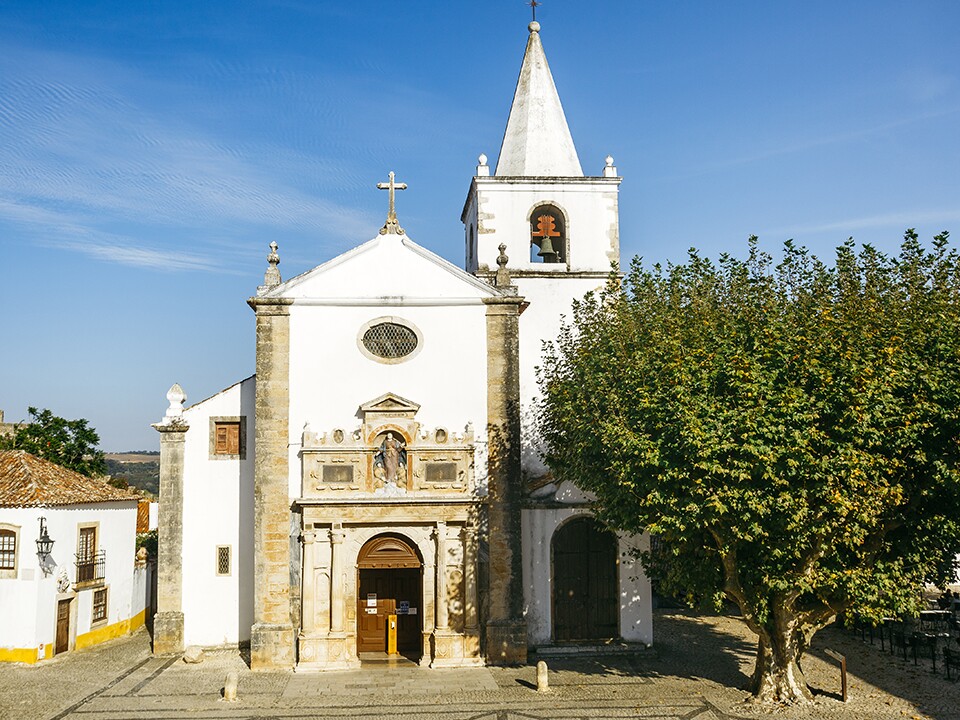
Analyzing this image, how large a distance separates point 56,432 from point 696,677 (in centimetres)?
2594

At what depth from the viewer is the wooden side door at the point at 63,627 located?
963 inches

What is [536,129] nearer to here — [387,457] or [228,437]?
[387,457]

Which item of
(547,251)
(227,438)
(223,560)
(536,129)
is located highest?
(536,129)

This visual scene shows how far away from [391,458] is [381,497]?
107 centimetres

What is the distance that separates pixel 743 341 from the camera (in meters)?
18.0

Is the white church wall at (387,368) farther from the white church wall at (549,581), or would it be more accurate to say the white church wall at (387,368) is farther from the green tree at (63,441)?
the green tree at (63,441)

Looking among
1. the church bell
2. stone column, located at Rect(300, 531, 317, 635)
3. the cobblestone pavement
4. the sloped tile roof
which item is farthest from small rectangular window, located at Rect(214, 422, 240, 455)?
the church bell

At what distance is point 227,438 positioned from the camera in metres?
25.0

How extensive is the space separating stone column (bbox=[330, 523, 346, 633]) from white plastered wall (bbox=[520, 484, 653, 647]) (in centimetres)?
488

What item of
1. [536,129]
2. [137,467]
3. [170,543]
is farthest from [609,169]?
[137,467]

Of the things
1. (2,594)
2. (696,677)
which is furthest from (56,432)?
(696,677)

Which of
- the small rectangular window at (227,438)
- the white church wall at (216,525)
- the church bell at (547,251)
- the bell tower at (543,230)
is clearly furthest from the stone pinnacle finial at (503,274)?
the small rectangular window at (227,438)

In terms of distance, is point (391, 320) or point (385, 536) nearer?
point (385, 536)

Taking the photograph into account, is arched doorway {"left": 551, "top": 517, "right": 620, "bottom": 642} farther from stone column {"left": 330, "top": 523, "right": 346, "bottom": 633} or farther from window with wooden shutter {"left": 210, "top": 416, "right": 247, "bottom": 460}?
window with wooden shutter {"left": 210, "top": 416, "right": 247, "bottom": 460}
